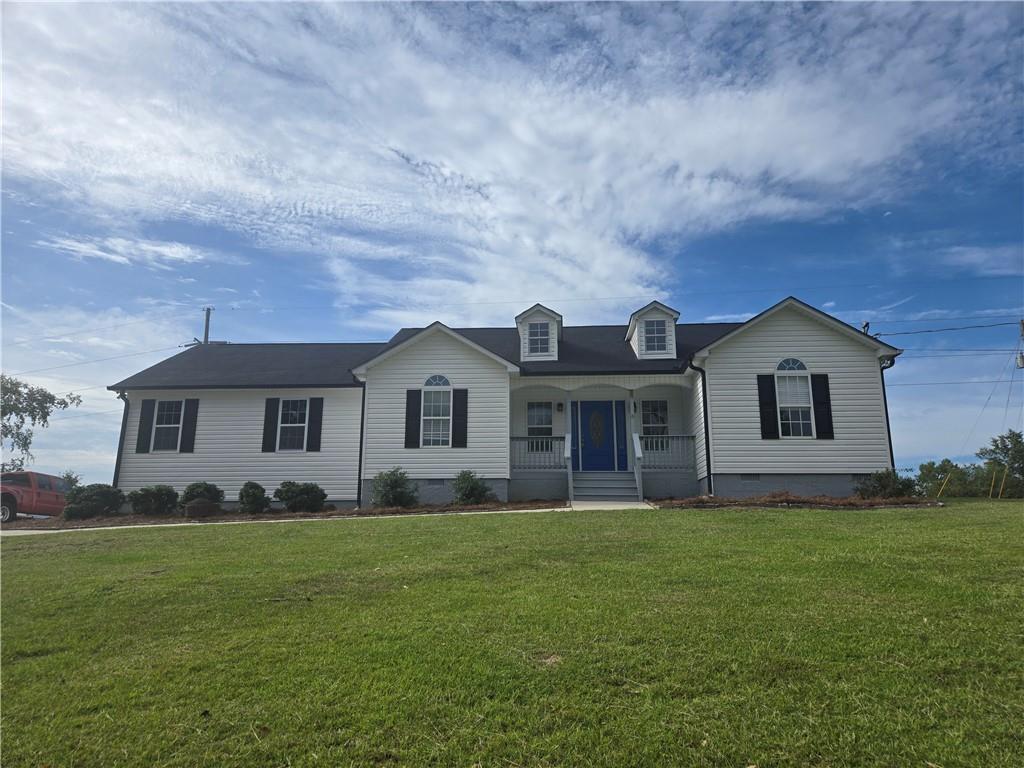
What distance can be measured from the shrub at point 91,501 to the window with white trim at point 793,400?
61.0 feet

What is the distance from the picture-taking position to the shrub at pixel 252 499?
58.0 ft

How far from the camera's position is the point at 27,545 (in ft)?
38.4

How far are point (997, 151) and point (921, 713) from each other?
14709 mm

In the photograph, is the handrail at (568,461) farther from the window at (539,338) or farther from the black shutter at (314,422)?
the black shutter at (314,422)

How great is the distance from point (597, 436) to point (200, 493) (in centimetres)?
1191

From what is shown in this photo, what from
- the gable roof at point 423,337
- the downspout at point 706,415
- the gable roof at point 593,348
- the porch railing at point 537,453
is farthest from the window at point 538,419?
the downspout at point 706,415

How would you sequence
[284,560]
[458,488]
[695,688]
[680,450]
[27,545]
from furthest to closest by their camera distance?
[680,450]
[458,488]
[27,545]
[284,560]
[695,688]

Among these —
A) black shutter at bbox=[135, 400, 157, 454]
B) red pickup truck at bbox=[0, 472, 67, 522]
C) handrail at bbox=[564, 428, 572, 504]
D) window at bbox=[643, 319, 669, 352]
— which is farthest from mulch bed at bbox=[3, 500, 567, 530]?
window at bbox=[643, 319, 669, 352]

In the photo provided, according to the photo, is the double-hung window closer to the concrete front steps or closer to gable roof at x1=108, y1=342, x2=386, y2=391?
the concrete front steps

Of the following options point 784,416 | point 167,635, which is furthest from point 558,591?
point 784,416

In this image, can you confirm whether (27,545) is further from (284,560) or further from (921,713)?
(921,713)

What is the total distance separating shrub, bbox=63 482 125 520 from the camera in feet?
56.5

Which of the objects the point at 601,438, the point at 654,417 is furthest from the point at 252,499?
the point at 654,417

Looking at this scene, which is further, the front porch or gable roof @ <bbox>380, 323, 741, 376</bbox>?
gable roof @ <bbox>380, 323, 741, 376</bbox>
